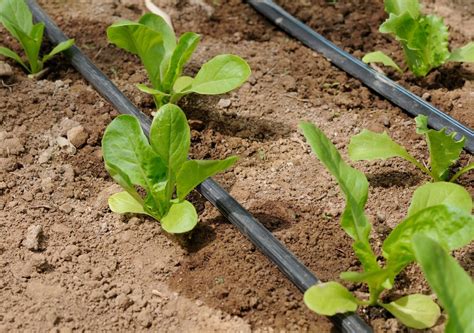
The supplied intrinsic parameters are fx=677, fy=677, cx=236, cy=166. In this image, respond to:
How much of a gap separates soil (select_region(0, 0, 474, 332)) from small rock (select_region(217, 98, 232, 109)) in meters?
0.01

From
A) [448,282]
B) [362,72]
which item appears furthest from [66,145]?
[448,282]

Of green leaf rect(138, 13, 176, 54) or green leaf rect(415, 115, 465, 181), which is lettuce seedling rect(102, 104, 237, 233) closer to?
green leaf rect(138, 13, 176, 54)

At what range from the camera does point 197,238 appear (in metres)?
2.01

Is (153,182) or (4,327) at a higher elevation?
(153,182)

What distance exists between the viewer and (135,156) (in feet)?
6.48

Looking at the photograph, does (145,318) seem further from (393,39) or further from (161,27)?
(393,39)

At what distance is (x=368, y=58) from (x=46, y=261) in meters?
1.40

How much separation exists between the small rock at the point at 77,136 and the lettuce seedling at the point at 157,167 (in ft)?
1.25

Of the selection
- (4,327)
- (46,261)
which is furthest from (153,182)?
(4,327)

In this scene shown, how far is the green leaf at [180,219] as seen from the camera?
1872 millimetres

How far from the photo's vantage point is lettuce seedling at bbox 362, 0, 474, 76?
248 cm

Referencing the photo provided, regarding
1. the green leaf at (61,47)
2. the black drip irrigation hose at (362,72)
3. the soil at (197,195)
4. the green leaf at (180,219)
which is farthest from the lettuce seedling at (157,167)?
the black drip irrigation hose at (362,72)

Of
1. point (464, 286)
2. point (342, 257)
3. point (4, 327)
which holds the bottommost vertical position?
point (4, 327)

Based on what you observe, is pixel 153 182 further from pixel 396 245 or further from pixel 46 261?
pixel 396 245
